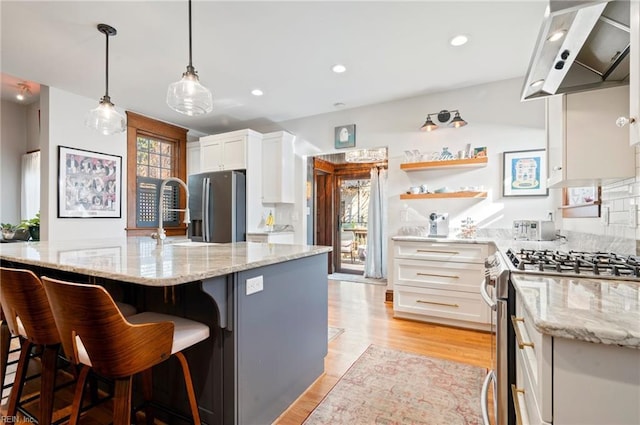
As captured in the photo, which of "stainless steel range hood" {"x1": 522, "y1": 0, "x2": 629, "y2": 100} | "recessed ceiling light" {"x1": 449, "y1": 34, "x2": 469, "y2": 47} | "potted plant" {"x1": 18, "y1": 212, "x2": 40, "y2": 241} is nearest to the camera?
"stainless steel range hood" {"x1": 522, "y1": 0, "x2": 629, "y2": 100}

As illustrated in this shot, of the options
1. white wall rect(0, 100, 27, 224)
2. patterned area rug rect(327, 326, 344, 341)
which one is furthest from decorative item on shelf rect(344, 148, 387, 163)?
white wall rect(0, 100, 27, 224)

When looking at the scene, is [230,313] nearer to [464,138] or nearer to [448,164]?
[448,164]

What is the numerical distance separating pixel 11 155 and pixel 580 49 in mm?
6873

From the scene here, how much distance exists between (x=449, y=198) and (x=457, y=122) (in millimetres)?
871

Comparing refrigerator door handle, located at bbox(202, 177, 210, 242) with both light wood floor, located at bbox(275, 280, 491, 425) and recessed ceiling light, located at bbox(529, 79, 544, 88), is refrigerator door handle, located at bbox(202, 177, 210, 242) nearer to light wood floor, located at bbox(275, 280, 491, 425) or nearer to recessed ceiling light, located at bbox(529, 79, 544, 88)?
light wood floor, located at bbox(275, 280, 491, 425)

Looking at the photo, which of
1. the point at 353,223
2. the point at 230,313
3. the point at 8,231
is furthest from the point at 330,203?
the point at 8,231

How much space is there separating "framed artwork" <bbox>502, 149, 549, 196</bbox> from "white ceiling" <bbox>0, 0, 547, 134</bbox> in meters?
0.89

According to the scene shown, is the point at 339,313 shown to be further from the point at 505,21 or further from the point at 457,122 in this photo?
the point at 505,21

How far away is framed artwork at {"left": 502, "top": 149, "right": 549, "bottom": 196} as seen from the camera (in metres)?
3.18

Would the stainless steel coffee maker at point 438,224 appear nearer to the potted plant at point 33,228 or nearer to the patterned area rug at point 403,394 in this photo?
the patterned area rug at point 403,394

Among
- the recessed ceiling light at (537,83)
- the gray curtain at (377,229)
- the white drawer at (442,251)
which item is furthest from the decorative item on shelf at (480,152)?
the gray curtain at (377,229)

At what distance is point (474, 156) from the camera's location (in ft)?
11.3

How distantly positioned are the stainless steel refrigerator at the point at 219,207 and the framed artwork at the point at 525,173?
11.1ft

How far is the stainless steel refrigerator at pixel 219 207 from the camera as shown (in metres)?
4.20
